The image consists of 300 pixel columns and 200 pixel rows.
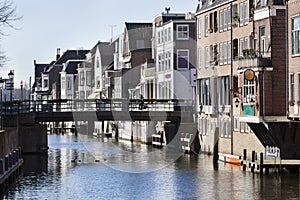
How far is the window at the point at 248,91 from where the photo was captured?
57.8 metres

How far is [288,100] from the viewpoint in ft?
181

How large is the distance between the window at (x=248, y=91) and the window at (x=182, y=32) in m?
32.2

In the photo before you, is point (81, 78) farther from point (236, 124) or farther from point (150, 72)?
point (236, 124)

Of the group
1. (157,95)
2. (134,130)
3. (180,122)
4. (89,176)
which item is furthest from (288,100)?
(134,130)

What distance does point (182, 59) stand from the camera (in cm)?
9050

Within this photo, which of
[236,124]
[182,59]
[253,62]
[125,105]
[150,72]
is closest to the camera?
[253,62]

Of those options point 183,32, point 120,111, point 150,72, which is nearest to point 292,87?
point 120,111

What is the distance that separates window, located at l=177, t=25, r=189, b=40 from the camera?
9119cm

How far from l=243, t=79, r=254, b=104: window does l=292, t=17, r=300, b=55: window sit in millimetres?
4434

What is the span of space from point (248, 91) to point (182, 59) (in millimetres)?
32114

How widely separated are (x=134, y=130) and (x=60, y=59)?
3052 inches

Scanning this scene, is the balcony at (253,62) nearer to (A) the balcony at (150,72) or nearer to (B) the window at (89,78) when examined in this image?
(A) the balcony at (150,72)

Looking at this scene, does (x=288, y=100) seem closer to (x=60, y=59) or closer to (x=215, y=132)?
(x=215, y=132)

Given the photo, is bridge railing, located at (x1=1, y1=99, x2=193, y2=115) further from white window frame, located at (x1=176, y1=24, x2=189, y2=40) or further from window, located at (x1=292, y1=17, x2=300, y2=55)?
window, located at (x1=292, y1=17, x2=300, y2=55)
